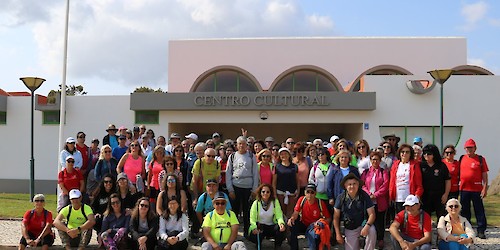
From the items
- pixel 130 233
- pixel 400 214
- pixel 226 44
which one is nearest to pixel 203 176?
pixel 130 233

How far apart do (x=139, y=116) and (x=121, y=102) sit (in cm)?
83

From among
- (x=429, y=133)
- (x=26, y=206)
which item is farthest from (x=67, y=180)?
(x=429, y=133)

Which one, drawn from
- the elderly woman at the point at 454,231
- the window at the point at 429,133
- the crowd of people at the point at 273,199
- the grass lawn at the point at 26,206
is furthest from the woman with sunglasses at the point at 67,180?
the window at the point at 429,133

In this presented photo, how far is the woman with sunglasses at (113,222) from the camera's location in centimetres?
769

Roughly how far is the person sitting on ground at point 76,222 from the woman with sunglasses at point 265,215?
253 cm

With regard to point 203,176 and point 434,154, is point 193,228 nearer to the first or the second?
point 203,176

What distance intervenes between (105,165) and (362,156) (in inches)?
176

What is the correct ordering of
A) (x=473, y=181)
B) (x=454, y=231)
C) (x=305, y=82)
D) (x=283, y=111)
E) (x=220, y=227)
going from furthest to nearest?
1. (x=305, y=82)
2. (x=283, y=111)
3. (x=473, y=181)
4. (x=220, y=227)
5. (x=454, y=231)

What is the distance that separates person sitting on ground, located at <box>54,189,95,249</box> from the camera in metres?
7.84

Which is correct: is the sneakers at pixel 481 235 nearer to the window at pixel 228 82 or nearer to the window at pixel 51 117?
the window at pixel 228 82

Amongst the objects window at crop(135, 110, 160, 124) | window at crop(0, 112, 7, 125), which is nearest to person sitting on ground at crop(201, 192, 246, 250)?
window at crop(135, 110, 160, 124)

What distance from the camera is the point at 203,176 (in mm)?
8367

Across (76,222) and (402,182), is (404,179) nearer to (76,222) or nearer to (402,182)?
(402,182)

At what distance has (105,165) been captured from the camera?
893 cm
